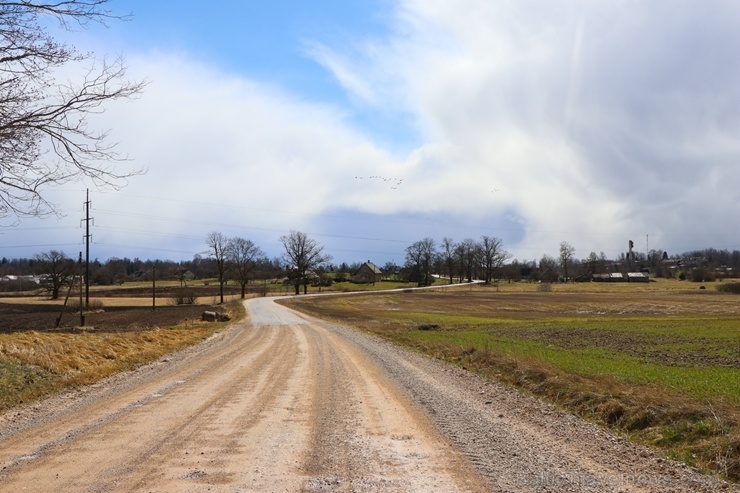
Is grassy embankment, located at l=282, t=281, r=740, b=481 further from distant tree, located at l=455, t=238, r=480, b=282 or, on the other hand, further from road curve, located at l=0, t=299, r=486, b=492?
distant tree, located at l=455, t=238, r=480, b=282

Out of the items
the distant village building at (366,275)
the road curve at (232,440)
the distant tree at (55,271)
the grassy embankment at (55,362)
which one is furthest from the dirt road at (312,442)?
the distant village building at (366,275)

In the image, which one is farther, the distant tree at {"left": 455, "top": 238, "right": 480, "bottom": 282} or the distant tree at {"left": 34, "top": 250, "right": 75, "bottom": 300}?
the distant tree at {"left": 455, "top": 238, "right": 480, "bottom": 282}

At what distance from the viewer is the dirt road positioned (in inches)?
259

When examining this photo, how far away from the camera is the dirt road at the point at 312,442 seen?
6.59 metres

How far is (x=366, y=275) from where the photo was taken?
174 metres

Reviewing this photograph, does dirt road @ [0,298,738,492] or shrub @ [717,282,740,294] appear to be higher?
dirt road @ [0,298,738,492]

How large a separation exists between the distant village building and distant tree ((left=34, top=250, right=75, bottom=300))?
262 ft

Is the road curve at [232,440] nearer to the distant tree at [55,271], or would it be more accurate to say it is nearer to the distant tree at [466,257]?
the distant tree at [55,271]

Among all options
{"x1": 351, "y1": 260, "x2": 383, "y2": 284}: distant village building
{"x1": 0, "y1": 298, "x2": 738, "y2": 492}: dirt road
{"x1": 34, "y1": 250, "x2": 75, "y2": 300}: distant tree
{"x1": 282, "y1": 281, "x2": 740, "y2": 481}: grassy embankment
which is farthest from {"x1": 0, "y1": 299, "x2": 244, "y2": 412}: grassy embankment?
{"x1": 351, "y1": 260, "x2": 383, "y2": 284}: distant village building

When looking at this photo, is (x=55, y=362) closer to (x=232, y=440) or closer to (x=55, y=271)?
(x=232, y=440)

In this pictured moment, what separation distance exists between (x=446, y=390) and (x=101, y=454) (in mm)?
8619

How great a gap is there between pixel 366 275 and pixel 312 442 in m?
165

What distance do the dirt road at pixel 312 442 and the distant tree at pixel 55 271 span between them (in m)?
95.7

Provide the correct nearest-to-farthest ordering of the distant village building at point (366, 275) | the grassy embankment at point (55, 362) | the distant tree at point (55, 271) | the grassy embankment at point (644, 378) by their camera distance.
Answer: the grassy embankment at point (644, 378) < the grassy embankment at point (55, 362) < the distant tree at point (55, 271) < the distant village building at point (366, 275)
